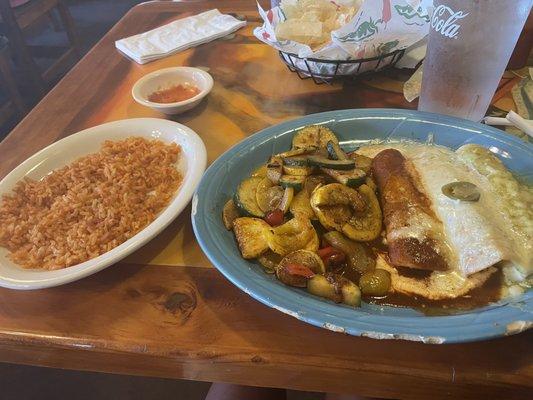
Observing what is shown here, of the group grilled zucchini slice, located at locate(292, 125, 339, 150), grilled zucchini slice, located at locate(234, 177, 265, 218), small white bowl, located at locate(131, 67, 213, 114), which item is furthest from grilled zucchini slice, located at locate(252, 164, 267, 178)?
small white bowl, located at locate(131, 67, 213, 114)

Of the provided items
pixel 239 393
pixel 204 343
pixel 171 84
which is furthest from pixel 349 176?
pixel 171 84

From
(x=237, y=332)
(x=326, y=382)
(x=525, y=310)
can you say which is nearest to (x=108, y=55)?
(x=237, y=332)

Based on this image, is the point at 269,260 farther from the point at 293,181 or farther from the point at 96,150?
the point at 96,150

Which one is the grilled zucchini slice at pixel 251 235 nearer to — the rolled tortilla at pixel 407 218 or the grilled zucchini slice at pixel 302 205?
the grilled zucchini slice at pixel 302 205

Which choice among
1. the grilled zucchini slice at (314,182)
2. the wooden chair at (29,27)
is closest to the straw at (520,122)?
the grilled zucchini slice at (314,182)

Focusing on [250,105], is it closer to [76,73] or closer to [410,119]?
[410,119]
